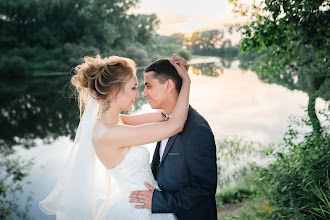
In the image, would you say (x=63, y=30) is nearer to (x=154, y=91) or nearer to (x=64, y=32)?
(x=64, y=32)

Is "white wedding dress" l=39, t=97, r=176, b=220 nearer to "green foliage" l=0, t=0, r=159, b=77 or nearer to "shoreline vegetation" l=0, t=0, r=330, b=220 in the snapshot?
"shoreline vegetation" l=0, t=0, r=330, b=220

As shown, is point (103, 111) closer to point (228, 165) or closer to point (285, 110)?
point (228, 165)

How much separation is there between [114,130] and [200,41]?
81.8 metres

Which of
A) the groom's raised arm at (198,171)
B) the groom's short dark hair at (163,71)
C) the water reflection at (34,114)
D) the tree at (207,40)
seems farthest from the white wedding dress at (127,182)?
the tree at (207,40)

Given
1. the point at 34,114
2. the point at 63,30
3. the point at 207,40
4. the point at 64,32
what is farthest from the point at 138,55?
the point at 207,40

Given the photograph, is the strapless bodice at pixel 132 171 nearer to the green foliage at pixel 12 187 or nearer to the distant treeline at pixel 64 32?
the green foliage at pixel 12 187

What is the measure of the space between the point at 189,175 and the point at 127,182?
2.02 ft

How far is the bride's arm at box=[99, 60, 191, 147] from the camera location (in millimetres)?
2301

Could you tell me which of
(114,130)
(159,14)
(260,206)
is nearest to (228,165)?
(260,206)

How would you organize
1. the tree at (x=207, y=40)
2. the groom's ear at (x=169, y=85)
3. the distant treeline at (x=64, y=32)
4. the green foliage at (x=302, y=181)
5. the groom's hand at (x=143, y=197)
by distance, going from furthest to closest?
1. the tree at (x=207, y=40)
2. the distant treeline at (x=64, y=32)
3. the green foliage at (x=302, y=181)
4. the groom's ear at (x=169, y=85)
5. the groom's hand at (x=143, y=197)

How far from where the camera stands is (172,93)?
2686 millimetres

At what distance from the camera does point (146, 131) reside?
2.31 meters

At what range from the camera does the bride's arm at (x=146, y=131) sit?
2.30 m

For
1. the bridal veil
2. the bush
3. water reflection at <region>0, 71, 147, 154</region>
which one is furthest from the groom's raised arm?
the bush
